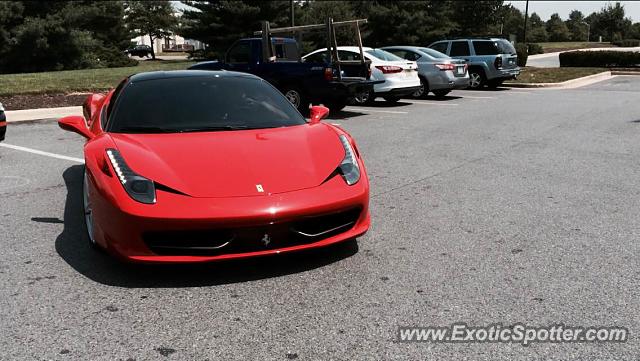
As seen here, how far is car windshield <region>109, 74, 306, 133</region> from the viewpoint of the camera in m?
4.60

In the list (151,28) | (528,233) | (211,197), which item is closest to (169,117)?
(211,197)

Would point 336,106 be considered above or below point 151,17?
below

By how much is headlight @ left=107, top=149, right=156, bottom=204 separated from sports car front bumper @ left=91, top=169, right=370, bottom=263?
0.05 meters

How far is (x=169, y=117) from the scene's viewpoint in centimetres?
468

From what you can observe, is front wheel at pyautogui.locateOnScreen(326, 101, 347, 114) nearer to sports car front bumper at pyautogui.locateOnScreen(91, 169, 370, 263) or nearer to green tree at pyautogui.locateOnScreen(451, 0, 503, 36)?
sports car front bumper at pyautogui.locateOnScreen(91, 169, 370, 263)

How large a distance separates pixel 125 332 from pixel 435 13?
44520 mm

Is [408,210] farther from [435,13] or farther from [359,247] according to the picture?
[435,13]

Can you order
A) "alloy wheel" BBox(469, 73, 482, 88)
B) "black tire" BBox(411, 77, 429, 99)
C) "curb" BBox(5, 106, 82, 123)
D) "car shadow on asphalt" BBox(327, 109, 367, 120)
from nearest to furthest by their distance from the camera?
"curb" BBox(5, 106, 82, 123)
"car shadow on asphalt" BBox(327, 109, 367, 120)
"black tire" BBox(411, 77, 429, 99)
"alloy wheel" BBox(469, 73, 482, 88)

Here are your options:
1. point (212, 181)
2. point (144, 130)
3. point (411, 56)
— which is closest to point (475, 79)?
point (411, 56)

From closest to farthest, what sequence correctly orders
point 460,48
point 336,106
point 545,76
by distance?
point 336,106, point 460,48, point 545,76

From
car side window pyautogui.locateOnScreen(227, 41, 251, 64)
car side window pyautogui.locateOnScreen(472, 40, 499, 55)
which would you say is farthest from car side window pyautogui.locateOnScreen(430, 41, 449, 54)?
car side window pyautogui.locateOnScreen(227, 41, 251, 64)

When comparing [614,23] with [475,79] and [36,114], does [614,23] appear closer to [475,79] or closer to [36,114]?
[475,79]

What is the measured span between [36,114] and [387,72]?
8.10 meters

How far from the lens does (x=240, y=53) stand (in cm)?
1333
